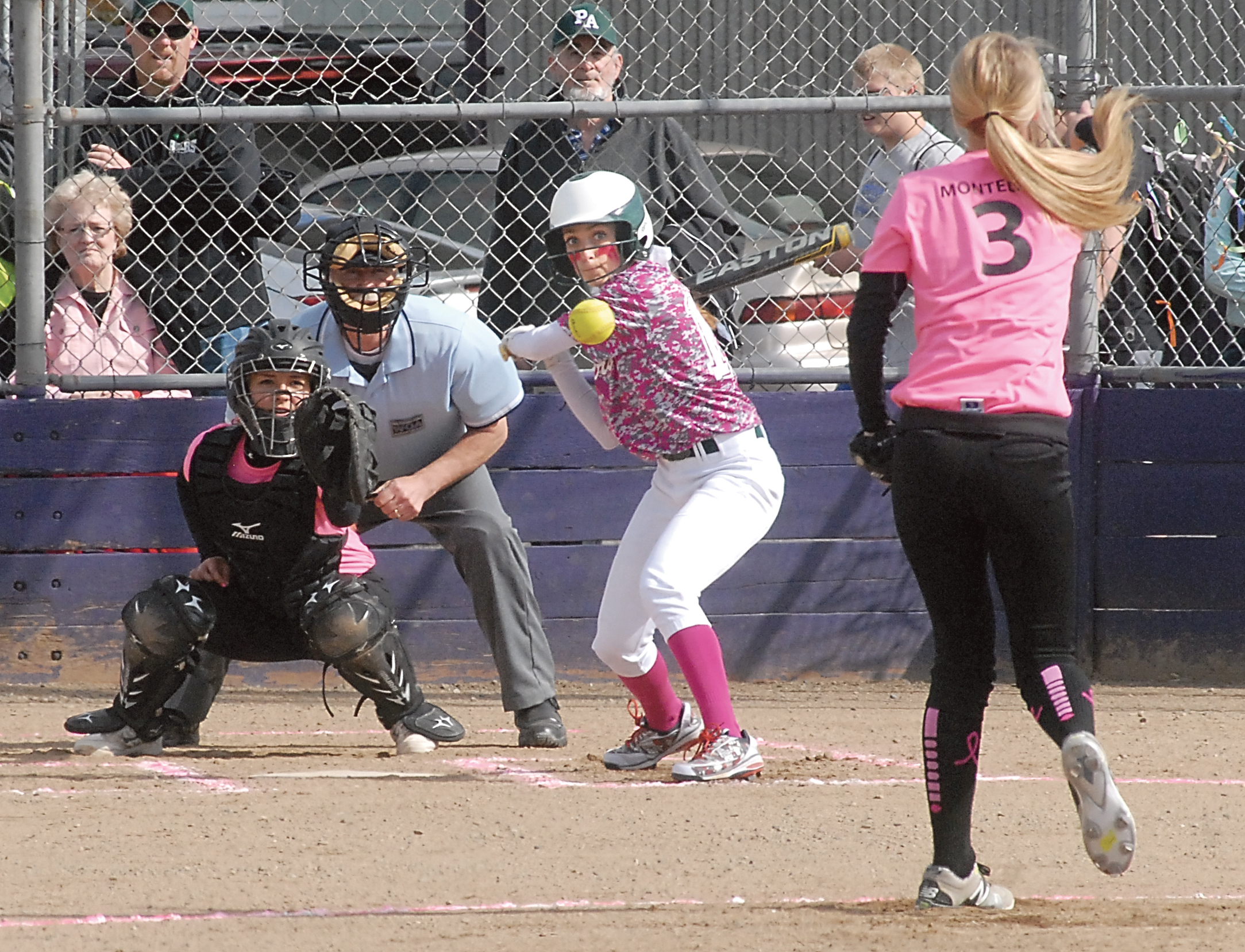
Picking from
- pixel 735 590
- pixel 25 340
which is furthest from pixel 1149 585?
pixel 25 340

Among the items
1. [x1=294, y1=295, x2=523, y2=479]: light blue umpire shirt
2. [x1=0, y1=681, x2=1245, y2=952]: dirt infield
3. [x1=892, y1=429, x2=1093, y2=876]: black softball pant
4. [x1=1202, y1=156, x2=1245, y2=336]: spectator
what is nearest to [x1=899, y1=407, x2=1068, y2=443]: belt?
[x1=892, y1=429, x2=1093, y2=876]: black softball pant

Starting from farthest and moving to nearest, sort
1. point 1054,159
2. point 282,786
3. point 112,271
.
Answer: point 112,271
point 282,786
point 1054,159

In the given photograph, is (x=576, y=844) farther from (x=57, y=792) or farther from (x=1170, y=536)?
(x=1170, y=536)

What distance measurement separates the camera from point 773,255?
5766 millimetres

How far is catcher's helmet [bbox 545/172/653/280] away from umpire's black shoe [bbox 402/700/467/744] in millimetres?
1501

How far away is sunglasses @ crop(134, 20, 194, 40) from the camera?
6.66 m

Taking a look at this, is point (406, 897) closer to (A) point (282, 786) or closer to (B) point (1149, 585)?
(A) point (282, 786)

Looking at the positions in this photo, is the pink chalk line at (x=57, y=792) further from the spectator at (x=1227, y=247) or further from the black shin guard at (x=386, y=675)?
the spectator at (x=1227, y=247)

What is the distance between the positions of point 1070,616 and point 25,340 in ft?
13.8

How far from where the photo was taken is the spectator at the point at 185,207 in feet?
21.7

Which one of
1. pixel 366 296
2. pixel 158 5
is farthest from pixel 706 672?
pixel 158 5

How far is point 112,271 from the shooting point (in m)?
6.54

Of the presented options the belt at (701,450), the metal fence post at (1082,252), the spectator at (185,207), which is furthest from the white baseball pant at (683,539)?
the spectator at (185,207)

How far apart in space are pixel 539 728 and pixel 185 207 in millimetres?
2528
